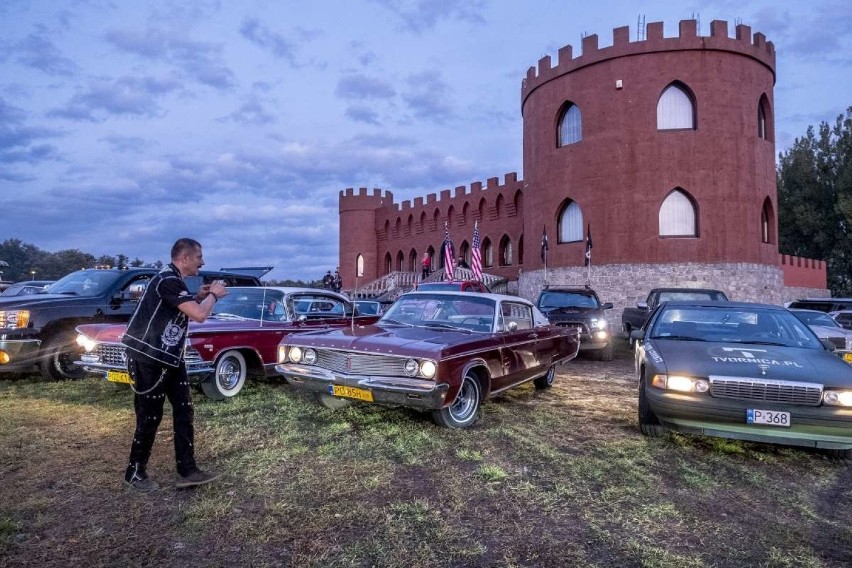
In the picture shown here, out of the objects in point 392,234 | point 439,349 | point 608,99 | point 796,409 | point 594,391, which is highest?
point 608,99

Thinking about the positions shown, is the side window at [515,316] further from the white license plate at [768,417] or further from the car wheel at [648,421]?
the white license plate at [768,417]

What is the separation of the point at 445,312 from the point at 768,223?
2336cm

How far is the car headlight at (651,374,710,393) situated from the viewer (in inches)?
205

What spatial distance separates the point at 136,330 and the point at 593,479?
3803 mm

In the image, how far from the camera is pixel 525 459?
5.16 metres

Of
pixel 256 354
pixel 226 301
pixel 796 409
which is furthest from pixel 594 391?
pixel 226 301

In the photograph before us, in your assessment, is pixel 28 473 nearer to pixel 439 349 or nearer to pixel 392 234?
pixel 439 349

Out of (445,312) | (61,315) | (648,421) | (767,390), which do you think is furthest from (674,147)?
(61,315)

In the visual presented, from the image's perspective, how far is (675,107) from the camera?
76.2 ft

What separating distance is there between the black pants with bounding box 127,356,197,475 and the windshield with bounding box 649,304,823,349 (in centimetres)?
514

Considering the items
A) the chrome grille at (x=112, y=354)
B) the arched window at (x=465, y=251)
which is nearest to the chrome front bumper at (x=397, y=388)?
the chrome grille at (x=112, y=354)

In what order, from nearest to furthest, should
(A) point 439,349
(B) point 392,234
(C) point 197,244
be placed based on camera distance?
1. (C) point 197,244
2. (A) point 439,349
3. (B) point 392,234

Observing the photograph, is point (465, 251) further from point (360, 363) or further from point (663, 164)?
point (360, 363)

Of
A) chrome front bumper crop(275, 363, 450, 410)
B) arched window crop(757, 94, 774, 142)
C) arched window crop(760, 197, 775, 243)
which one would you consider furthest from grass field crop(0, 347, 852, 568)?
arched window crop(757, 94, 774, 142)
